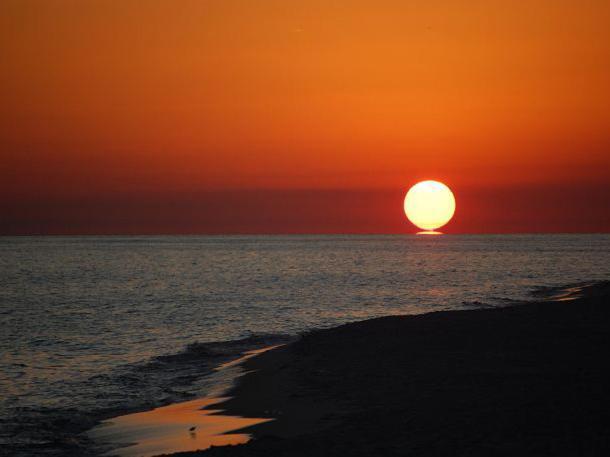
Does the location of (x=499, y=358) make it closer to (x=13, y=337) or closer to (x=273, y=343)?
(x=273, y=343)

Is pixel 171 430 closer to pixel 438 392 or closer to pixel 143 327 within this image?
pixel 438 392

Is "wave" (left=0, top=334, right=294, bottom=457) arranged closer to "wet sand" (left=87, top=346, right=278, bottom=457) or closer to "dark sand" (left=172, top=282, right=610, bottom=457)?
"wet sand" (left=87, top=346, right=278, bottom=457)

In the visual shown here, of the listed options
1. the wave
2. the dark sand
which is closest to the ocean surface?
the wave

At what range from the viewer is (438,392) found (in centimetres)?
1609

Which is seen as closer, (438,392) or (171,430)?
(171,430)

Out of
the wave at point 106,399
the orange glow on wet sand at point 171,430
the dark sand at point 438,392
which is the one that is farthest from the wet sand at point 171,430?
the dark sand at point 438,392

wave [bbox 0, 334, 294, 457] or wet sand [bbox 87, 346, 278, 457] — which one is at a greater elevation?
wet sand [bbox 87, 346, 278, 457]

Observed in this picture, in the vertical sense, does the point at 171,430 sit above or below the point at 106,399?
above

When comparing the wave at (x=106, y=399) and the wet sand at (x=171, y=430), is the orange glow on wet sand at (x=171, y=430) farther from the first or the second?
the wave at (x=106, y=399)

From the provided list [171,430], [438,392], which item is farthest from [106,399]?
[438,392]

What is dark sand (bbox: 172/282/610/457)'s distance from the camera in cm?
1223

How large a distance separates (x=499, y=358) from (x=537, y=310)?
14.0 m

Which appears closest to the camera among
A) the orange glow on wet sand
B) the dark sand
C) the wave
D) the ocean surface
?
the dark sand

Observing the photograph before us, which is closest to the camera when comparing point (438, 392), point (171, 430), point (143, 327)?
point (171, 430)
